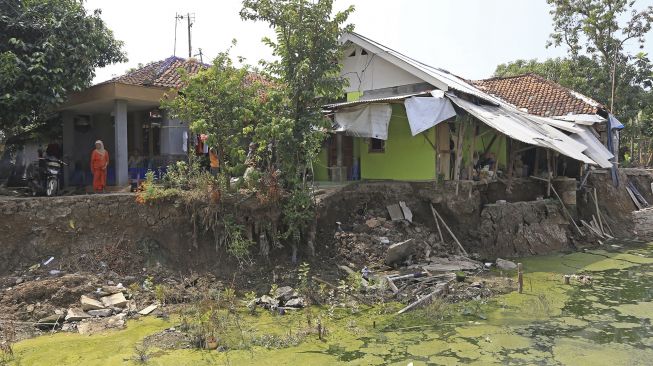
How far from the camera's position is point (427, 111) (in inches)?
420

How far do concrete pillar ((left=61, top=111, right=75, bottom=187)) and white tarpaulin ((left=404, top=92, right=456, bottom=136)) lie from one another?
33.2ft

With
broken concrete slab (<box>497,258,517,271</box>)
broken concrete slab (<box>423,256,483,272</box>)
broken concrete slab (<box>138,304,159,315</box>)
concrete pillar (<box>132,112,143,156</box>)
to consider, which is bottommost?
broken concrete slab (<box>138,304,159,315</box>)

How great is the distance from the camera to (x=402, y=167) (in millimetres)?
12555

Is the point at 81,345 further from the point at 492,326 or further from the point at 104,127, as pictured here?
the point at 104,127

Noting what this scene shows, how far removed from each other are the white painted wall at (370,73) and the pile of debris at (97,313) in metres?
9.10

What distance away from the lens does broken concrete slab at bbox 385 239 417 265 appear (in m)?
9.46

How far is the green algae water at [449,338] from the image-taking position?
224 inches

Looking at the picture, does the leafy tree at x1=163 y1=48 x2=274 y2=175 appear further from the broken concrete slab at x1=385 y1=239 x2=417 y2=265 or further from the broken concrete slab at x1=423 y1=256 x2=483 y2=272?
the broken concrete slab at x1=423 y1=256 x2=483 y2=272

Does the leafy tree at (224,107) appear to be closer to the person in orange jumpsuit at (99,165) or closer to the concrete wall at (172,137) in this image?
the person in orange jumpsuit at (99,165)

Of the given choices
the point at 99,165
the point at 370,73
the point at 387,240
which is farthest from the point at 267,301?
the point at 370,73

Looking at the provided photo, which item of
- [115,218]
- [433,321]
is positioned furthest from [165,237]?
[433,321]

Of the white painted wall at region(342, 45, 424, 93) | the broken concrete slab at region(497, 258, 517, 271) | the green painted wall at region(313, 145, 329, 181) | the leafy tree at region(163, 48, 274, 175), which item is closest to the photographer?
the leafy tree at region(163, 48, 274, 175)

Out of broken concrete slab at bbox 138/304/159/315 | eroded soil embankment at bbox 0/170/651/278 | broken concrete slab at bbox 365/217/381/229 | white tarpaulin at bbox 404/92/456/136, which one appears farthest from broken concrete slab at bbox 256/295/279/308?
white tarpaulin at bbox 404/92/456/136

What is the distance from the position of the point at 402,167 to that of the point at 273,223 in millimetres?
4777
